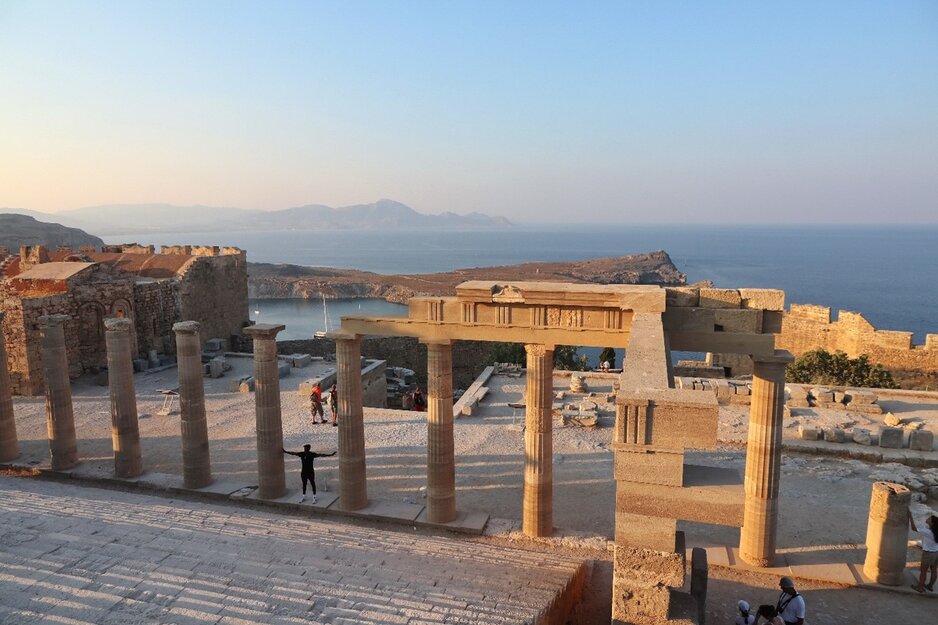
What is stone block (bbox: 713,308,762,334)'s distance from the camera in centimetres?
912

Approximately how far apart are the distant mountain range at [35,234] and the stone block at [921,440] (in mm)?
84365

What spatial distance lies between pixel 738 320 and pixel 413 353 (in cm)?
2489

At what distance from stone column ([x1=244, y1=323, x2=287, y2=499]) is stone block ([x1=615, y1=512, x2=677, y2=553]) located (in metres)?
8.23

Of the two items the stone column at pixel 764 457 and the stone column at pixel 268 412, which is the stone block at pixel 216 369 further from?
the stone column at pixel 764 457

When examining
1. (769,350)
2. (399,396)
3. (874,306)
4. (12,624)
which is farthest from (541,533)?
(874,306)

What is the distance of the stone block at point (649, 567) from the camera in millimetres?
5648

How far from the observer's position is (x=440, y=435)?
36.2 ft

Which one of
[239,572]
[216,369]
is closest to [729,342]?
[239,572]

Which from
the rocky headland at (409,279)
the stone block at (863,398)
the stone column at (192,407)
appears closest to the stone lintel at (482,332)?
the stone column at (192,407)

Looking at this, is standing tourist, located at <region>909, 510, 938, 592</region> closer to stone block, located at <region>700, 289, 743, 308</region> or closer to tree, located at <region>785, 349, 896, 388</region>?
stone block, located at <region>700, 289, 743, 308</region>

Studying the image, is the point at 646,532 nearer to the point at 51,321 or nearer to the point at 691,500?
the point at 691,500

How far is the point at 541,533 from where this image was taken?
35.6 feet

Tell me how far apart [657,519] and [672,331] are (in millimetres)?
4487

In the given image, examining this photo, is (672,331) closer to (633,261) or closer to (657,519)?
(657,519)
